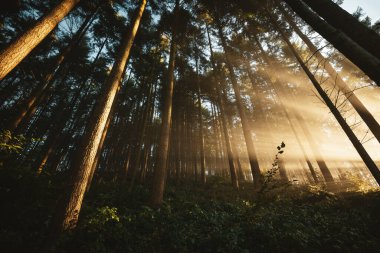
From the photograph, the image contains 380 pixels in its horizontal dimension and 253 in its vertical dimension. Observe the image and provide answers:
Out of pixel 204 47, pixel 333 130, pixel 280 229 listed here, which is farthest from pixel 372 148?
pixel 280 229

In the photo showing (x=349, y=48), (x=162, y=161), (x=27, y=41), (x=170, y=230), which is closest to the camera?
(x=349, y=48)

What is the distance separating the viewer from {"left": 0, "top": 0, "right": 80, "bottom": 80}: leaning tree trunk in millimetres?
3981

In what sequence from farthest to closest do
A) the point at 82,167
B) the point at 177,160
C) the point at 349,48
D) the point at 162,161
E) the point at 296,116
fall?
the point at 177,160
the point at 296,116
the point at 162,161
the point at 82,167
the point at 349,48

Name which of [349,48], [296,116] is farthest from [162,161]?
[296,116]

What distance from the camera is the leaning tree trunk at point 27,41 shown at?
13.1ft

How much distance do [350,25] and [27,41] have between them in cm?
600

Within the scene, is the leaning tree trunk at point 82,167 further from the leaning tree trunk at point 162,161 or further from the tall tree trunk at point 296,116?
the tall tree trunk at point 296,116

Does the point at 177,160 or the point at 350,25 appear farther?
the point at 177,160

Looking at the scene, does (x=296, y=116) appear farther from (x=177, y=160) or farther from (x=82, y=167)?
(x=82, y=167)

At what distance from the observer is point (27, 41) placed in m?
4.45

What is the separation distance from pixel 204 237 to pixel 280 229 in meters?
1.99

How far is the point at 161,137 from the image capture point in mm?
9211

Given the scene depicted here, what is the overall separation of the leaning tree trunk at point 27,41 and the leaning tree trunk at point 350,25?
5487 millimetres

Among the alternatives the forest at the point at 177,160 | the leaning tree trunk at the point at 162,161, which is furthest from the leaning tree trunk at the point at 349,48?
the leaning tree trunk at the point at 162,161
